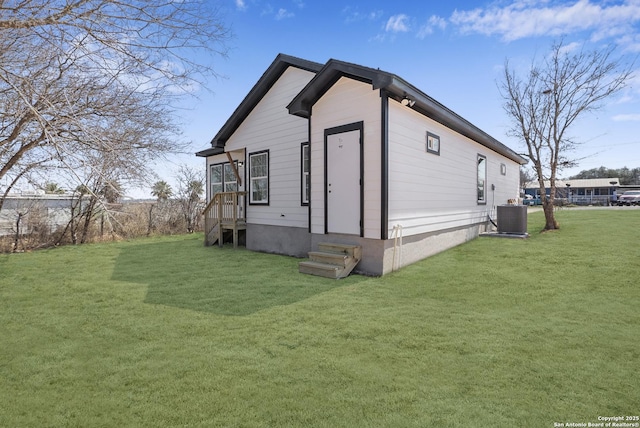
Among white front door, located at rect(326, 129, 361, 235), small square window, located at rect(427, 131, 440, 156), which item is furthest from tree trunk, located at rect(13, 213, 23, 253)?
small square window, located at rect(427, 131, 440, 156)

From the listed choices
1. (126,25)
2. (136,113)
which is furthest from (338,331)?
(136,113)

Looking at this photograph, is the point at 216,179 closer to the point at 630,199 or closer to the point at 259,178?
the point at 259,178

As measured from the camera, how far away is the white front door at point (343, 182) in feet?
21.1

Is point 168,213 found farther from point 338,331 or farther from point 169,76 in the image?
point 338,331

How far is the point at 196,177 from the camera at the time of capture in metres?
16.4

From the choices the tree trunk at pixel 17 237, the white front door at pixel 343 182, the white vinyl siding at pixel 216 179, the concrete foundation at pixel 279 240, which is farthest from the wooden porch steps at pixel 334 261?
the tree trunk at pixel 17 237

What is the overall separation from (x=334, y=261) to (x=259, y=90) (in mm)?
5802

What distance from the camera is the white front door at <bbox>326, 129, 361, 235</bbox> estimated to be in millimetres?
6426

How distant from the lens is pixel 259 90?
370 inches

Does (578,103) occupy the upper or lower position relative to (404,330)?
upper

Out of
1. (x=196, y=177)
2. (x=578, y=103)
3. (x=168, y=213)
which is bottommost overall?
(x=168, y=213)

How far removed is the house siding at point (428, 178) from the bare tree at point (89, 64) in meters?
3.68

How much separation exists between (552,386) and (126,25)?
522 centimetres

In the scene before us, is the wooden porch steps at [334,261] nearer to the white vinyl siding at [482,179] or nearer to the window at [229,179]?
the window at [229,179]
